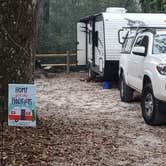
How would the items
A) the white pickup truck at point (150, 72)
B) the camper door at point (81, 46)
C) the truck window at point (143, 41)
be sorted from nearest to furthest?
1. the white pickup truck at point (150, 72)
2. the truck window at point (143, 41)
3. the camper door at point (81, 46)

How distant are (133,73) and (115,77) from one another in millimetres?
4891

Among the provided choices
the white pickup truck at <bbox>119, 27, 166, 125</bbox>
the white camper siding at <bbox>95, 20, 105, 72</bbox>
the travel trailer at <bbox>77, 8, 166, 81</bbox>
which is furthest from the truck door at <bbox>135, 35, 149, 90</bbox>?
the white camper siding at <bbox>95, 20, 105, 72</bbox>

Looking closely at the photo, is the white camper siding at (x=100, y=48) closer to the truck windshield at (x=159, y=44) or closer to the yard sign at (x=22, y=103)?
the truck windshield at (x=159, y=44)

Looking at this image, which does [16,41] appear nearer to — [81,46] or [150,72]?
[150,72]

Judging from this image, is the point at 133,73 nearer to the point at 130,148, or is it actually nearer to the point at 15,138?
the point at 130,148

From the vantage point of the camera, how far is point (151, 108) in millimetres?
8133

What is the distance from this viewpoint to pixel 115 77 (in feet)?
48.5

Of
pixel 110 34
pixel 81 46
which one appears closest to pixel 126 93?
pixel 110 34

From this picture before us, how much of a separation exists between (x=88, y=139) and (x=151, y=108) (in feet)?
6.44

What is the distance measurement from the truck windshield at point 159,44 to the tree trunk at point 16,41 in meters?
3.19

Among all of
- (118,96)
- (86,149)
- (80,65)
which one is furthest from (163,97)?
(80,65)

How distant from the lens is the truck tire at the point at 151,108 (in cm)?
788

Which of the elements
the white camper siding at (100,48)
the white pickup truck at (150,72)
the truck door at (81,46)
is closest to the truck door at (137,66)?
the white pickup truck at (150,72)

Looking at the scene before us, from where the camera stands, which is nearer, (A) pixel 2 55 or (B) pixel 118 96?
(A) pixel 2 55
